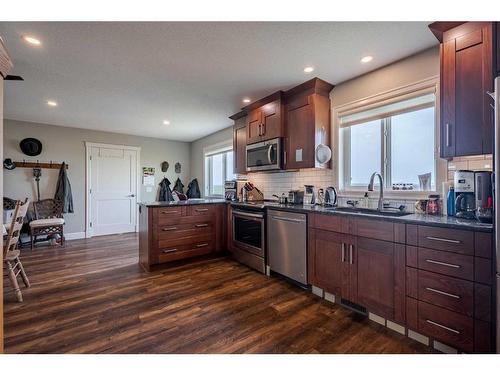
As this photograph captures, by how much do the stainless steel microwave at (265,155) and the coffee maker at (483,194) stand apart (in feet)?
6.55

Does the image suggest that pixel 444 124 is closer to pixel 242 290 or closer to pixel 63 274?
pixel 242 290

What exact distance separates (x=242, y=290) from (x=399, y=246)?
156 centimetres

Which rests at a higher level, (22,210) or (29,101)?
(29,101)

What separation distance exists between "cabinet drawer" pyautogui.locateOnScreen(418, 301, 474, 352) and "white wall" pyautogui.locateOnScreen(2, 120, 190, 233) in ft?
19.1

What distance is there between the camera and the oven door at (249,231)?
2.95m

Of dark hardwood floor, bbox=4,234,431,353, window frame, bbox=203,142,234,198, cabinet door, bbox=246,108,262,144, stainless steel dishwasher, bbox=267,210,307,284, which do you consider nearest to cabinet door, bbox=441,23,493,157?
stainless steel dishwasher, bbox=267,210,307,284

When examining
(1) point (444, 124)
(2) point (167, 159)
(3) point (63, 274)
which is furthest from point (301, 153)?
(2) point (167, 159)

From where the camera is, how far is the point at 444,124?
179cm

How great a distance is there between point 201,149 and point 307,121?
12.2 ft

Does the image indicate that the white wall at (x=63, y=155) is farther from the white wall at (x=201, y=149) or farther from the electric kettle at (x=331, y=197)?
the electric kettle at (x=331, y=197)

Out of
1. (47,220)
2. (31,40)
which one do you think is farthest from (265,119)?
(47,220)

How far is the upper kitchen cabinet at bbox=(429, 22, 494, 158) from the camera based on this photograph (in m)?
1.61
